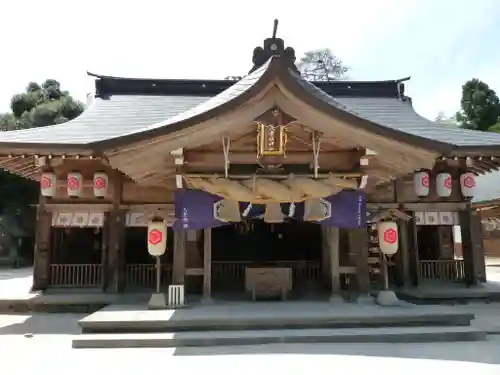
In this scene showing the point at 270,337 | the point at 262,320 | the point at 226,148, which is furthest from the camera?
the point at 226,148

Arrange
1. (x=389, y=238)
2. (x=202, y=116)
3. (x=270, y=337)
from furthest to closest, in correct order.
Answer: (x=389, y=238) < (x=202, y=116) < (x=270, y=337)

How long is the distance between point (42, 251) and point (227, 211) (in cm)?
546

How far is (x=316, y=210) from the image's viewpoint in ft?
26.2

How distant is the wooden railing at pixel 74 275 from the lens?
422 inches

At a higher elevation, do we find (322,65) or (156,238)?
(322,65)

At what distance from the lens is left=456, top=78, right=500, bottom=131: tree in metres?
39.7

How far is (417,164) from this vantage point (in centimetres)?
798

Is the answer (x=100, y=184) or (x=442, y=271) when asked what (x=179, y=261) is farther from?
(x=442, y=271)

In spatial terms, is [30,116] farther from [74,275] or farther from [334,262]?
[334,262]

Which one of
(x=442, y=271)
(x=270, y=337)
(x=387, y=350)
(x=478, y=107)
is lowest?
(x=387, y=350)

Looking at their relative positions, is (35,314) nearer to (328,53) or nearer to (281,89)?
(281,89)

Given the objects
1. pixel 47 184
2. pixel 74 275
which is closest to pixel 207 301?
pixel 74 275

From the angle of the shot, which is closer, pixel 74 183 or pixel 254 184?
Answer: pixel 254 184

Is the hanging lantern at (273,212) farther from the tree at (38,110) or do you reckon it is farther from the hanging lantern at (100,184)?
the tree at (38,110)
